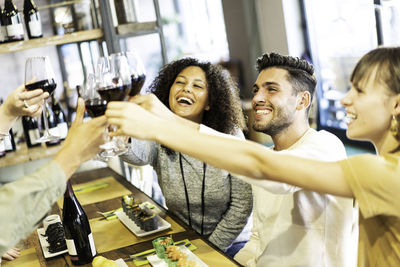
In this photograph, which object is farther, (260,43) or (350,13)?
(260,43)

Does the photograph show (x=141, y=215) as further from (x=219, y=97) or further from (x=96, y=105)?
(x=219, y=97)

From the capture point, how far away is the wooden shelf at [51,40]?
2.77 meters

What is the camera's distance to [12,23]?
288 cm

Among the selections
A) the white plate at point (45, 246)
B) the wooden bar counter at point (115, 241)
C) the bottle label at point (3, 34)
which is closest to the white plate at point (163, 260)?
the wooden bar counter at point (115, 241)

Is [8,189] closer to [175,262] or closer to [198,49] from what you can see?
[175,262]

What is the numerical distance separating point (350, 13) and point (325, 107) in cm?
130

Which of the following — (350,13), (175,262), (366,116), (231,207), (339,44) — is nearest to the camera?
(366,116)

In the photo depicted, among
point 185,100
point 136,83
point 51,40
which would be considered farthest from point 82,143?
point 51,40

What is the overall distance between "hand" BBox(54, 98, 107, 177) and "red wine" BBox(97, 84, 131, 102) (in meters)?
0.09

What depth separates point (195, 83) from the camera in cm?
234

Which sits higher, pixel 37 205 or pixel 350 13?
pixel 350 13

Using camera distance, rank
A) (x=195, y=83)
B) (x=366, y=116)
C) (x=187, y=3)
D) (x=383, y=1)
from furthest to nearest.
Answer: (x=187, y=3) < (x=383, y=1) < (x=195, y=83) < (x=366, y=116)

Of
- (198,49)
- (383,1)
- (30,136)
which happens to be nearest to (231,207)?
(30,136)

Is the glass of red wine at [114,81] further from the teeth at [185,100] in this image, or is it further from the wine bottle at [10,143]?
the wine bottle at [10,143]
